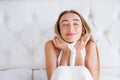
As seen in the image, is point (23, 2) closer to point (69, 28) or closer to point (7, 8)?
point (7, 8)

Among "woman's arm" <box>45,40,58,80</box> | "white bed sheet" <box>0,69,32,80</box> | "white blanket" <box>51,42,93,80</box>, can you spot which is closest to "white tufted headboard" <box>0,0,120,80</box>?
"white bed sheet" <box>0,69,32,80</box>

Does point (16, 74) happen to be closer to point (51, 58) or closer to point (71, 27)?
point (51, 58)

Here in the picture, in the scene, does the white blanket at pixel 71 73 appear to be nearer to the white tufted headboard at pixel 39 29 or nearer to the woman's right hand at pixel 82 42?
the woman's right hand at pixel 82 42

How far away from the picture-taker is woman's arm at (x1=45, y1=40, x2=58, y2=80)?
1.35 meters

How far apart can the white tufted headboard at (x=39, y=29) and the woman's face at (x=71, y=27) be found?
0.38m

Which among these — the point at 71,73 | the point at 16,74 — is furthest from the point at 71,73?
the point at 16,74

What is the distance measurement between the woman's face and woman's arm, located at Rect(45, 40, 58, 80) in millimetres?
92

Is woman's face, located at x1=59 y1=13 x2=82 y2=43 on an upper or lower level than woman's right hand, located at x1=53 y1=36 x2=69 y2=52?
upper

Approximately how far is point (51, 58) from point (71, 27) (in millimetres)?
204

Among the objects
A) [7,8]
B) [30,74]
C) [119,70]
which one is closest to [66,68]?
[30,74]

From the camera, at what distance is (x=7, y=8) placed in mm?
1744

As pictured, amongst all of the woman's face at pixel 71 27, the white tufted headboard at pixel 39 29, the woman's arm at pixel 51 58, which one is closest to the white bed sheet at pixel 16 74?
the white tufted headboard at pixel 39 29

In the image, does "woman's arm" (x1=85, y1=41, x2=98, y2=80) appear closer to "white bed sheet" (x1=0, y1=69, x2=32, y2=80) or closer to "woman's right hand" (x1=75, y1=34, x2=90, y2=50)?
"woman's right hand" (x1=75, y1=34, x2=90, y2=50)

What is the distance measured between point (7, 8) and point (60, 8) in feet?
1.22
